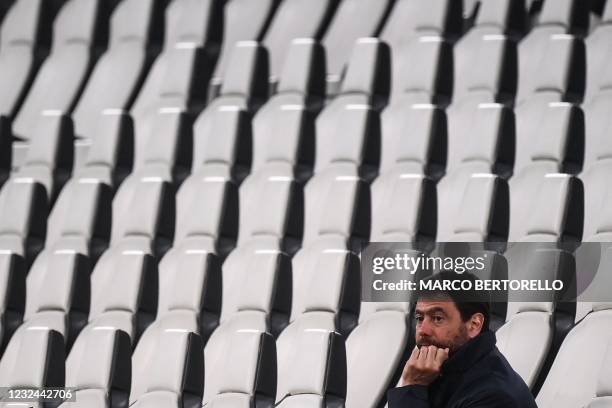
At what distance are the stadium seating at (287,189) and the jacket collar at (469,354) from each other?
17 cm

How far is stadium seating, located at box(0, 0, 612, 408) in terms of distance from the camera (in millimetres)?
817

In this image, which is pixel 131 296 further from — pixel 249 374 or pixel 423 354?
pixel 423 354

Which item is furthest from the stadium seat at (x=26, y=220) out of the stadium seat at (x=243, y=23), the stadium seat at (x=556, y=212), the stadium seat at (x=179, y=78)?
the stadium seat at (x=556, y=212)

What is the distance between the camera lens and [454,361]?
0.54m

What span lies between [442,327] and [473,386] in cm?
4

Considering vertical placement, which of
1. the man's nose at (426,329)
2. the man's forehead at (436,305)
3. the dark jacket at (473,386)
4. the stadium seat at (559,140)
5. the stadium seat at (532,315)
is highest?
the stadium seat at (559,140)

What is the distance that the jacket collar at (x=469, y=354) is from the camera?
54cm

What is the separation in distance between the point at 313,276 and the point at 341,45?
445mm

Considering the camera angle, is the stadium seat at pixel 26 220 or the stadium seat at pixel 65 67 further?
the stadium seat at pixel 65 67

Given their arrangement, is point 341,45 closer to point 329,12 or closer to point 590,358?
point 329,12

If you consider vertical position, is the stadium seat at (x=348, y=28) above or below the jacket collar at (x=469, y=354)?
above

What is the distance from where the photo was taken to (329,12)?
4.29ft

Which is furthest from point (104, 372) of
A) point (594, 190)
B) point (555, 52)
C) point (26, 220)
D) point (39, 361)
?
point (555, 52)

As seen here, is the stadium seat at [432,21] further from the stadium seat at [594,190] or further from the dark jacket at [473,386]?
the dark jacket at [473,386]
